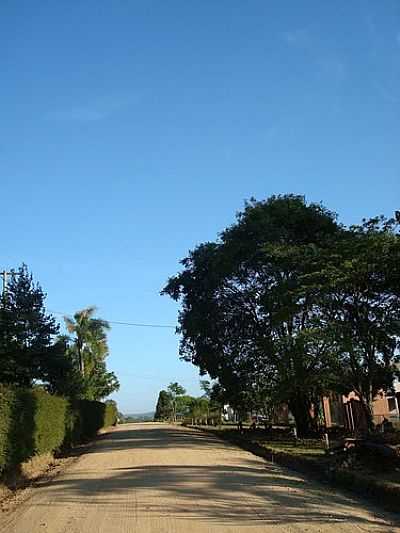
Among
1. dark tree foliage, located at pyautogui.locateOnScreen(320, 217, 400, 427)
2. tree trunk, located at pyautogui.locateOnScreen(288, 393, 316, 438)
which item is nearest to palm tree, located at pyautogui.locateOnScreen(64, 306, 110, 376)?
tree trunk, located at pyautogui.locateOnScreen(288, 393, 316, 438)

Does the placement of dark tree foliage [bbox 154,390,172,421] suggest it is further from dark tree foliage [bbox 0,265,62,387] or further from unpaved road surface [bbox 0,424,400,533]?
unpaved road surface [bbox 0,424,400,533]

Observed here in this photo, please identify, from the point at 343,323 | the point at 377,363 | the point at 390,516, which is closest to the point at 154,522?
the point at 390,516

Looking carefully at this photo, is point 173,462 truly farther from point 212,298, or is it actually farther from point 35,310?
point 35,310

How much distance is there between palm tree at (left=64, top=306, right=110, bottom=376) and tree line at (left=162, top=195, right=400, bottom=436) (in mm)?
23270

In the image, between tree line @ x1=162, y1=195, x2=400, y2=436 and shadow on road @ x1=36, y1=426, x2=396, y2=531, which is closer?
shadow on road @ x1=36, y1=426, x2=396, y2=531

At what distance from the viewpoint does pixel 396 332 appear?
21.6 metres

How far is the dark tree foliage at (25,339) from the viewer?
30500 millimetres

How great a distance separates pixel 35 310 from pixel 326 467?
20826 millimetres

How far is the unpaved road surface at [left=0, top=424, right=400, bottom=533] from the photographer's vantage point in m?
8.94

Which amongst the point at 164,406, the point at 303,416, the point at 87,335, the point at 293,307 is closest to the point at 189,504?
the point at 293,307

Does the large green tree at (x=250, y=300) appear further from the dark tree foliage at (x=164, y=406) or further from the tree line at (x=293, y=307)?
the dark tree foliage at (x=164, y=406)

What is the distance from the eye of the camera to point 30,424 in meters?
17.4

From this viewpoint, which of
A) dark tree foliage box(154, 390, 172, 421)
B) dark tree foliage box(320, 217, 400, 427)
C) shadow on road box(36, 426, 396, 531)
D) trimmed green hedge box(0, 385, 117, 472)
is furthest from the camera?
dark tree foliage box(154, 390, 172, 421)

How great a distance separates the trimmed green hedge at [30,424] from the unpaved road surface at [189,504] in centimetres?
134
